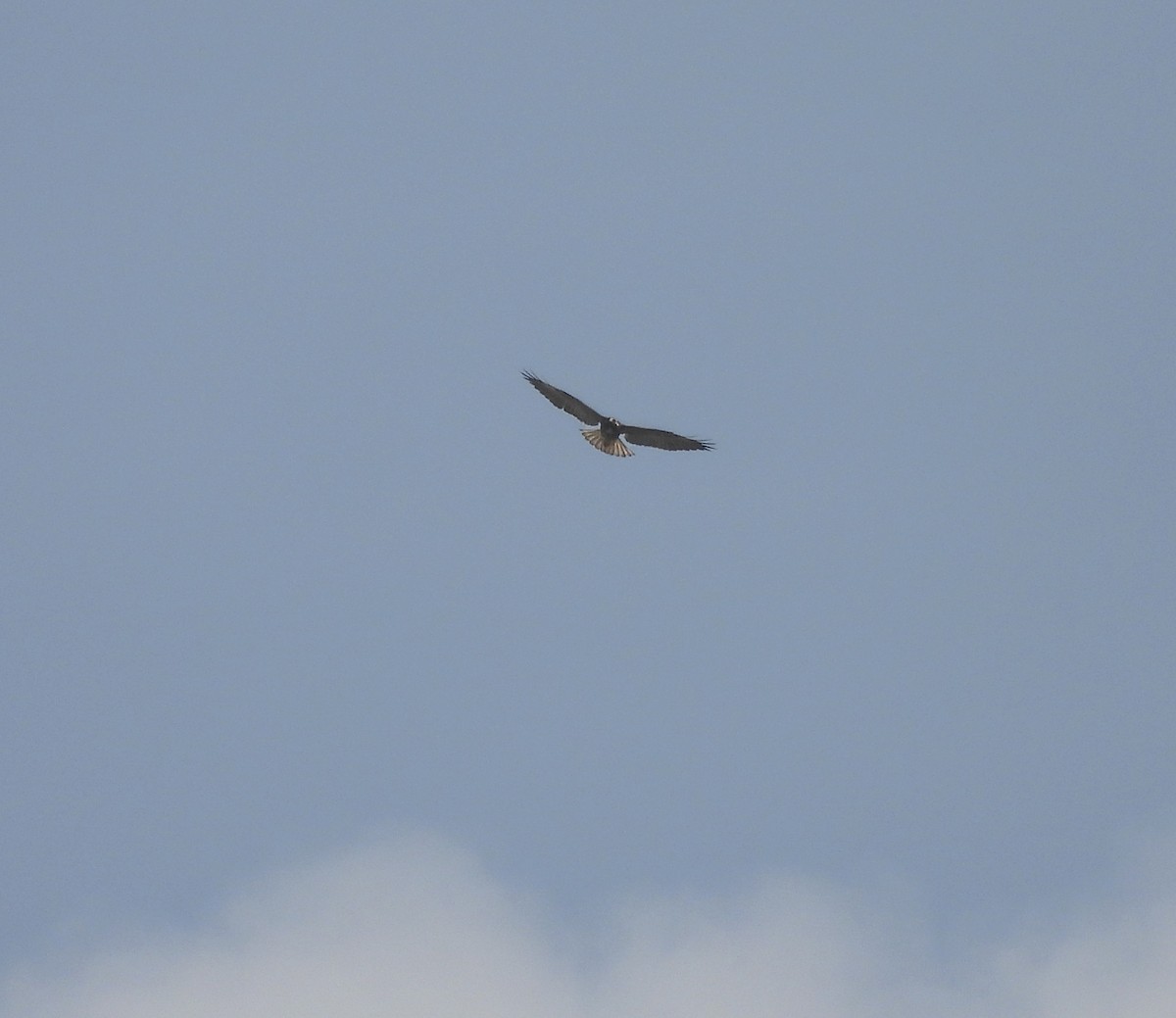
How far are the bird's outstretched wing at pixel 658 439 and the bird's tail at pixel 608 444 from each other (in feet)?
1.39

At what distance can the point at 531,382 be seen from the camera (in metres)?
48.9

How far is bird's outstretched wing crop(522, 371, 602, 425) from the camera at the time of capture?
48875mm

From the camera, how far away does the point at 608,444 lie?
161 feet

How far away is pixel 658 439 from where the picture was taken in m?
50.1

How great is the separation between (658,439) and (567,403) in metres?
2.42

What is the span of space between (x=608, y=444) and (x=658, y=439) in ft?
5.03

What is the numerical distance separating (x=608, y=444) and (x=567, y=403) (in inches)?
52.3

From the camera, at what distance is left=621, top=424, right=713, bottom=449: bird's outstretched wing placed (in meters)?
49.5

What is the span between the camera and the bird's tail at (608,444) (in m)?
49.1

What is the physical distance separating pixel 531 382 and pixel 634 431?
2.70m

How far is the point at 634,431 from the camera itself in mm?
49562

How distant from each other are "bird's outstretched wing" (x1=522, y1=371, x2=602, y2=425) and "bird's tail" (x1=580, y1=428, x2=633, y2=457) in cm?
32

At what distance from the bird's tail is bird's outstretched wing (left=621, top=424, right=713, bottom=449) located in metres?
0.42

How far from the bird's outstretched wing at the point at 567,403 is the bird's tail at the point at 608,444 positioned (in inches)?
12.7
